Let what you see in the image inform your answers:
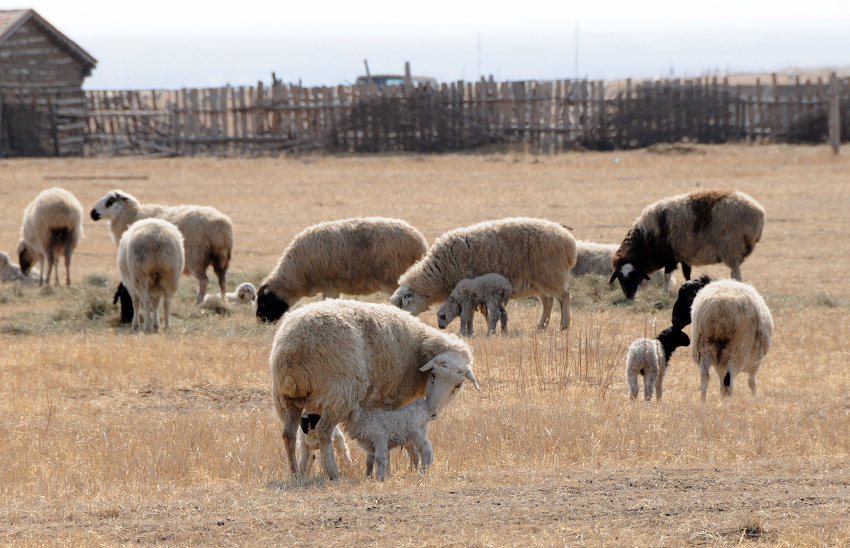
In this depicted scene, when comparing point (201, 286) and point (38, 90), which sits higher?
point (38, 90)

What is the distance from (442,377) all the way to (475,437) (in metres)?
0.75

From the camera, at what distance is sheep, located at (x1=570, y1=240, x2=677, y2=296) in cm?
1667

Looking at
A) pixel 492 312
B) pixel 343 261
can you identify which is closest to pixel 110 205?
pixel 343 261

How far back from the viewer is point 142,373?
36.0 feet

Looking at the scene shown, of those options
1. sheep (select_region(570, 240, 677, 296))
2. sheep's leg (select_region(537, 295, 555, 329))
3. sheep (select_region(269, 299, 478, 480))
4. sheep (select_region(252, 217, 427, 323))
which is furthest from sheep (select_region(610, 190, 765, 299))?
sheep (select_region(269, 299, 478, 480))

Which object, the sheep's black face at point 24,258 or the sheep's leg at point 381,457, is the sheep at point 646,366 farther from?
the sheep's black face at point 24,258

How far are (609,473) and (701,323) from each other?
3.13 m

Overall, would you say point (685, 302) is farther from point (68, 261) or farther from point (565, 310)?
point (68, 261)

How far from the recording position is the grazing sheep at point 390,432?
7141 mm

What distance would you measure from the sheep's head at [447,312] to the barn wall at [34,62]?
102 feet

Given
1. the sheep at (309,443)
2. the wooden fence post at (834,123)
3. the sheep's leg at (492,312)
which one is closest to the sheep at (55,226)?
the sheep's leg at (492,312)

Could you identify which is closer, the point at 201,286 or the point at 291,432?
the point at 291,432

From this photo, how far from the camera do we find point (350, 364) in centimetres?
705

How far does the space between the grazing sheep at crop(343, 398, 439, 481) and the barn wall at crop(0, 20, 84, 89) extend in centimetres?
3569
